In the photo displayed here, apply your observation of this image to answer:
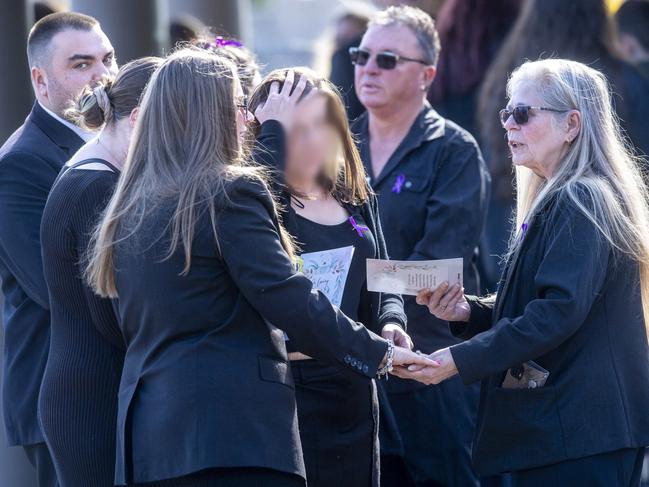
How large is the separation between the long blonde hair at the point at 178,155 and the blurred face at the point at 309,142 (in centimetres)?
51

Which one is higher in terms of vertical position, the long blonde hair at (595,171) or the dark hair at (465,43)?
the long blonde hair at (595,171)

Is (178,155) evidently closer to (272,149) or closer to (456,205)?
(272,149)

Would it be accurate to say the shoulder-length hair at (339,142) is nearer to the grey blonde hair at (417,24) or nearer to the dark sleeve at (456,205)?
the dark sleeve at (456,205)

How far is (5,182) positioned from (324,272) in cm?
117

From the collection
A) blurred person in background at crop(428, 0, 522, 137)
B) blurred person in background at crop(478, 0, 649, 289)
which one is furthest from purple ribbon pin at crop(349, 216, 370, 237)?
blurred person in background at crop(428, 0, 522, 137)

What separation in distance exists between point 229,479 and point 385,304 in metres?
1.17

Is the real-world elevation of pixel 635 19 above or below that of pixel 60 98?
below

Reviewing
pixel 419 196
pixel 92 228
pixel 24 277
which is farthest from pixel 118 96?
pixel 419 196

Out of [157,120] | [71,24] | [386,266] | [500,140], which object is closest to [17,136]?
[71,24]

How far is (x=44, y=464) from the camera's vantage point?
400 centimetres

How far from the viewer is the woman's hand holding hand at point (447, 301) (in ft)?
12.6

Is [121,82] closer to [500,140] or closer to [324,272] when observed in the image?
[324,272]

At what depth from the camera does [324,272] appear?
12.3ft

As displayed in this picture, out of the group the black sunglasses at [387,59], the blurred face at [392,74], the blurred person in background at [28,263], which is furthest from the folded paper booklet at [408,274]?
the black sunglasses at [387,59]
